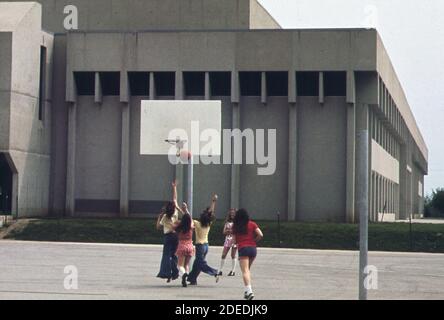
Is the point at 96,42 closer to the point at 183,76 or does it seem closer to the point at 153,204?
the point at 183,76

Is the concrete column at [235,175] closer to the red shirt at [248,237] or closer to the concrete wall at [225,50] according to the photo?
the concrete wall at [225,50]

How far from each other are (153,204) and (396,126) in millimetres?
26428

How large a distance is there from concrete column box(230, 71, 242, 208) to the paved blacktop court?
15240 mm

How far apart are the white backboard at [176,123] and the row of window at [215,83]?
30.0m

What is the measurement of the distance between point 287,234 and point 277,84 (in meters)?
12.9

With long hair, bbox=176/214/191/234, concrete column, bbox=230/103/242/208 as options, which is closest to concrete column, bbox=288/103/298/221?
concrete column, bbox=230/103/242/208

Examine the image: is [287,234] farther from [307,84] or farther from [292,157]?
[307,84]

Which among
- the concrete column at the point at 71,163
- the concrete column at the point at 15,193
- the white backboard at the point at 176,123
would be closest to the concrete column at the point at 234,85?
the concrete column at the point at 71,163

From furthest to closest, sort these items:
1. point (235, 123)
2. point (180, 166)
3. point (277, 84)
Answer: point (277, 84), point (180, 166), point (235, 123)

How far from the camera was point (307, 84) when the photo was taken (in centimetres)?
5512

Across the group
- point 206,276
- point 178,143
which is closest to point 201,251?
point 178,143

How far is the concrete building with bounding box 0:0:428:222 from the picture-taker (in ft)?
177

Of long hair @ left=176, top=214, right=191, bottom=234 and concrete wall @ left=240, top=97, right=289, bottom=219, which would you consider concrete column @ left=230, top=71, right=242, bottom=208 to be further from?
long hair @ left=176, top=214, right=191, bottom=234
